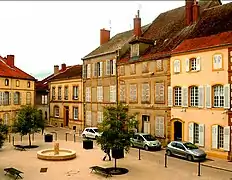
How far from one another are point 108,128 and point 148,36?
18.1 m

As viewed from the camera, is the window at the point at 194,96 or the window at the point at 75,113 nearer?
the window at the point at 194,96

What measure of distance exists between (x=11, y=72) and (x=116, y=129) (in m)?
24.9

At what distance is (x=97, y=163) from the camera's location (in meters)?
20.3

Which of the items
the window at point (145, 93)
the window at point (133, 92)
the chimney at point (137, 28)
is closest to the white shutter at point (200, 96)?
the window at point (145, 93)

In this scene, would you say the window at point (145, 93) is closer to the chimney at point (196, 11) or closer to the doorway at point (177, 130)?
the doorway at point (177, 130)

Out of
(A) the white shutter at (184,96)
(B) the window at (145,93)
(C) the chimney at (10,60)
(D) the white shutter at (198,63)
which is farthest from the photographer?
(C) the chimney at (10,60)

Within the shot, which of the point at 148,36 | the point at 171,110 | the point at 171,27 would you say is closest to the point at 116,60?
the point at 148,36

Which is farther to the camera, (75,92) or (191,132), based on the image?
(75,92)

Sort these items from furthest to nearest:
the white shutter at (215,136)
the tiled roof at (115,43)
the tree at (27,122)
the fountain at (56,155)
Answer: the tiled roof at (115,43)
the tree at (27,122)
the white shutter at (215,136)
the fountain at (56,155)

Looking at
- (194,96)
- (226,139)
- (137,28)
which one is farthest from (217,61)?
(137,28)

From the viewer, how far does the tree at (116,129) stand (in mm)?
17891

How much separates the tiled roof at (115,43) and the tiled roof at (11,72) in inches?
352

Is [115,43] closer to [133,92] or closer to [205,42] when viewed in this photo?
[133,92]

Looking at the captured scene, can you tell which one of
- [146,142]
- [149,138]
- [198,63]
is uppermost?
[198,63]
